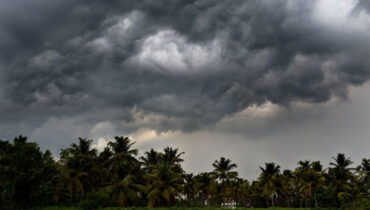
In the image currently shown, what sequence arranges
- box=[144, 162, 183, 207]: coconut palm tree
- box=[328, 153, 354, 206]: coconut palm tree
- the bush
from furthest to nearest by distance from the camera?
box=[328, 153, 354, 206]: coconut palm tree
box=[144, 162, 183, 207]: coconut palm tree
the bush

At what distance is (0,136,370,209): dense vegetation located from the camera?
43.5 metres

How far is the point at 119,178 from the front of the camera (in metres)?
54.3

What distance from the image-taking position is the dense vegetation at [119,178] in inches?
1713

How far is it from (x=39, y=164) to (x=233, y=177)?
48611 mm

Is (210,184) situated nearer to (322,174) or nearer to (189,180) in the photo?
(189,180)

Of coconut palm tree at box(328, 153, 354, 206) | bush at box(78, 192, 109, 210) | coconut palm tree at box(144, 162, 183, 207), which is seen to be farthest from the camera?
coconut palm tree at box(328, 153, 354, 206)

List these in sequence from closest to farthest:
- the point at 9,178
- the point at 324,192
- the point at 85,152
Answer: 1. the point at 9,178
2. the point at 85,152
3. the point at 324,192

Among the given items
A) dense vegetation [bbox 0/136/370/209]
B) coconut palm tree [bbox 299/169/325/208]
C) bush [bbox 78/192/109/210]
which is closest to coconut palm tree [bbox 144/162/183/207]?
dense vegetation [bbox 0/136/370/209]

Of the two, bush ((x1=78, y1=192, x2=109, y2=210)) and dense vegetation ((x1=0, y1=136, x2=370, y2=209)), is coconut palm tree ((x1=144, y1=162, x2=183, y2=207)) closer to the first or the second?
dense vegetation ((x1=0, y1=136, x2=370, y2=209))

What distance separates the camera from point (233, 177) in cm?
7894

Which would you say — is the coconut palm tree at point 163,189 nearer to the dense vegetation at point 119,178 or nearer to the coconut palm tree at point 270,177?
the dense vegetation at point 119,178

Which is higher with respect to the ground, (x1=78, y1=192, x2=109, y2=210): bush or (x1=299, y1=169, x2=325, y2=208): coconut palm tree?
(x1=299, y1=169, x2=325, y2=208): coconut palm tree

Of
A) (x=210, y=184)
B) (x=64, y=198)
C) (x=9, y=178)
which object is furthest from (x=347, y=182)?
(x=9, y=178)

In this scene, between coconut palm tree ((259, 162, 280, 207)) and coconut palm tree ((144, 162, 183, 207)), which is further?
coconut palm tree ((259, 162, 280, 207))
